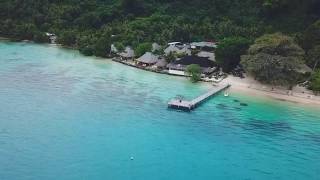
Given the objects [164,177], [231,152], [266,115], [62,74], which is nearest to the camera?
[164,177]

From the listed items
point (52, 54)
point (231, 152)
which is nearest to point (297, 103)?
point (231, 152)

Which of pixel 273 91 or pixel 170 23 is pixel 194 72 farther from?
pixel 170 23

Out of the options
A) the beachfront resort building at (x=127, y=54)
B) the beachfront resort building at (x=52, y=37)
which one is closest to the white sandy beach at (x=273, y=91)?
the beachfront resort building at (x=127, y=54)

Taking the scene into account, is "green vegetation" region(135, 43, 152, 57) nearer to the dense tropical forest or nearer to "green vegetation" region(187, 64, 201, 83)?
the dense tropical forest

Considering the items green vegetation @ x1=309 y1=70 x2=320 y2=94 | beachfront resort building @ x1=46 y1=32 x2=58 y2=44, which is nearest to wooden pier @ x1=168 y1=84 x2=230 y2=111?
green vegetation @ x1=309 y1=70 x2=320 y2=94

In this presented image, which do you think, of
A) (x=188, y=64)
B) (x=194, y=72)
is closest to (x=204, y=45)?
(x=188, y=64)

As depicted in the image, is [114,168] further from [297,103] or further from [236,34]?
[236,34]

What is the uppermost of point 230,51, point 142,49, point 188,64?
point 230,51

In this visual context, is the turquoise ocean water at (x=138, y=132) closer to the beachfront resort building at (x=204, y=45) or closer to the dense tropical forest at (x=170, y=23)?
the dense tropical forest at (x=170, y=23)
